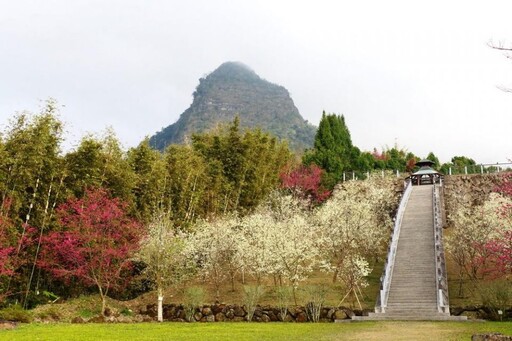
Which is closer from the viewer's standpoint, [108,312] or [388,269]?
[108,312]

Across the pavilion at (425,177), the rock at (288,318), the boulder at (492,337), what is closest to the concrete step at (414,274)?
the rock at (288,318)

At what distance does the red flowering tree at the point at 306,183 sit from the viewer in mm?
41831

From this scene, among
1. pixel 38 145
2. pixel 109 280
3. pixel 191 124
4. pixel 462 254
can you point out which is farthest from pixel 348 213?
pixel 191 124

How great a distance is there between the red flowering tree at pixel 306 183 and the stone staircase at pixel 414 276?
11.9m

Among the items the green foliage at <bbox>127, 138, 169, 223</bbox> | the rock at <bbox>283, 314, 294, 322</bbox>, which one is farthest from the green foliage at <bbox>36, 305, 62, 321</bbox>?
the rock at <bbox>283, 314, 294, 322</bbox>

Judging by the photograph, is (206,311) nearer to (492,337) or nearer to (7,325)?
(7,325)

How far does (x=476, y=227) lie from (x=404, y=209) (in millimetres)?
8263

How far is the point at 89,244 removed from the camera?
76.8 feet

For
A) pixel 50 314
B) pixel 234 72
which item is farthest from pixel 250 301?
pixel 234 72

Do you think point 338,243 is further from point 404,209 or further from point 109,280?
point 109,280

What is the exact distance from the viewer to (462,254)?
970 inches

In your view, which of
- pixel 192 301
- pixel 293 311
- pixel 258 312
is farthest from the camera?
pixel 192 301

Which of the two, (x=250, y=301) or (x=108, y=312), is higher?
(x=250, y=301)

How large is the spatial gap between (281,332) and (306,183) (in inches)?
1084
